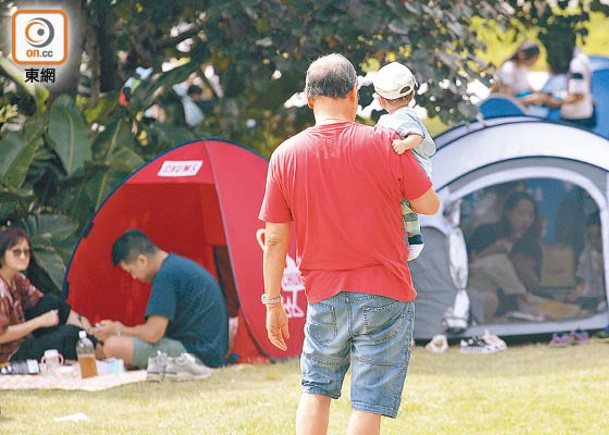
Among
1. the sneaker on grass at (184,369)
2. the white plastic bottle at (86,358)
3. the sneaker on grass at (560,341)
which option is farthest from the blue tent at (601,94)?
the white plastic bottle at (86,358)

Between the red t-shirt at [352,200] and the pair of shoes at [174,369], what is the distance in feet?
9.54

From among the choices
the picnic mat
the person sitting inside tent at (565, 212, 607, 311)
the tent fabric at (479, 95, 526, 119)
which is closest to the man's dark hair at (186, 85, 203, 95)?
the tent fabric at (479, 95, 526, 119)

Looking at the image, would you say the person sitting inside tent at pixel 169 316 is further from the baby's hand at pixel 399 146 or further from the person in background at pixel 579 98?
the person in background at pixel 579 98

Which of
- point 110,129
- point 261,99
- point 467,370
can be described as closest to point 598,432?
point 467,370

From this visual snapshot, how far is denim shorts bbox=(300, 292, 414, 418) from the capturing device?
3.41m

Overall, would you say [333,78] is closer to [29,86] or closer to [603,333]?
[603,333]

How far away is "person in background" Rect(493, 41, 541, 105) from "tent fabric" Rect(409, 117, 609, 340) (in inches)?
87.6

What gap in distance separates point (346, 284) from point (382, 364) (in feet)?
0.87

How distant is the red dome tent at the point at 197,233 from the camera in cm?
687

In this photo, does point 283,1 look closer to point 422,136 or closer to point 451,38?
point 451,38

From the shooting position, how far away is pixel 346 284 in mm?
3406

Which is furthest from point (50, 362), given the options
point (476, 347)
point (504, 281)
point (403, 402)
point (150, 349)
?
point (504, 281)

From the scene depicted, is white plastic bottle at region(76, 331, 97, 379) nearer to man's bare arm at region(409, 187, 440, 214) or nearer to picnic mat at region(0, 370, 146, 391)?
picnic mat at region(0, 370, 146, 391)

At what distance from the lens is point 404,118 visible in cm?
367
